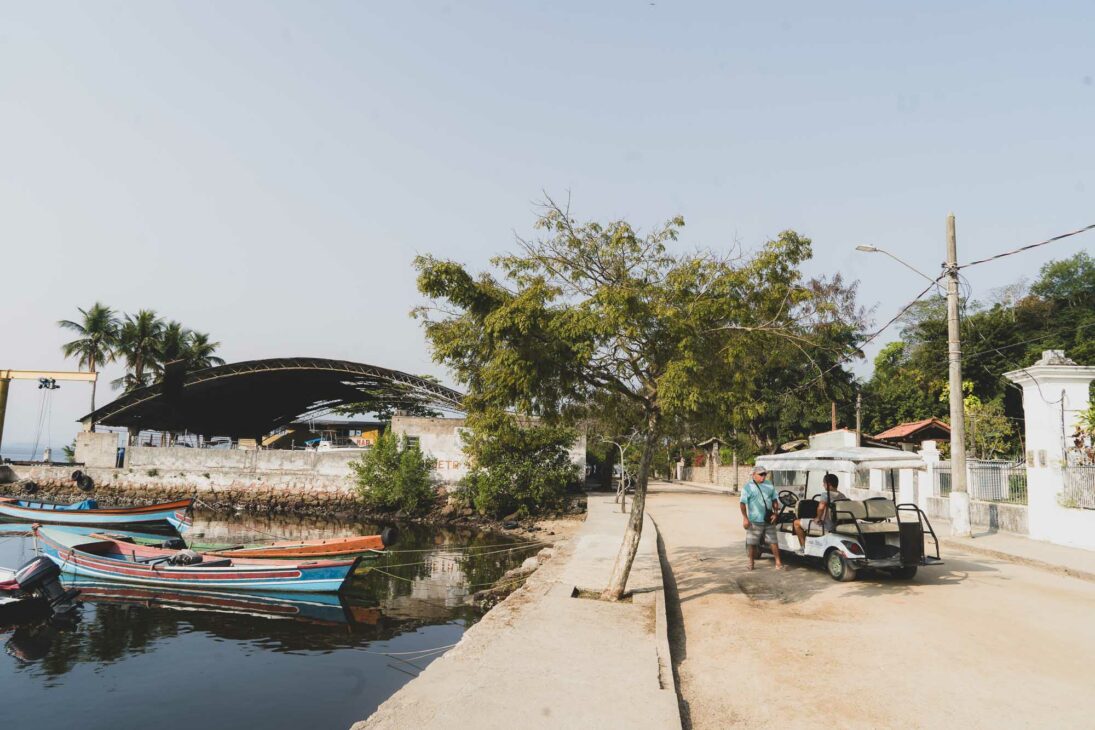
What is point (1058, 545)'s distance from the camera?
15578 millimetres

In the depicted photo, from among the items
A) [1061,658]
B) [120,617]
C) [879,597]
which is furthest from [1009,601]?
[120,617]

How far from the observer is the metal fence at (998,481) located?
708 inches

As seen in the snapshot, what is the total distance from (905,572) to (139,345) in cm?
5756

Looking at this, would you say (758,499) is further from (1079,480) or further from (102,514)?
(102,514)

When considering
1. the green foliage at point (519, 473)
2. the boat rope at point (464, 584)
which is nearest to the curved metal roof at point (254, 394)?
the green foliage at point (519, 473)

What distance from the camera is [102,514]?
27.4m

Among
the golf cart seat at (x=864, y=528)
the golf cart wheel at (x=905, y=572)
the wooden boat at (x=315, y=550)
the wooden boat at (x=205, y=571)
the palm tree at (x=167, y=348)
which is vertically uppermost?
the palm tree at (x=167, y=348)

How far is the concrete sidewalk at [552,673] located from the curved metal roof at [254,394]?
2923cm

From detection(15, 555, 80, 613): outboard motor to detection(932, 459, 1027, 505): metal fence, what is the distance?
2206 centimetres

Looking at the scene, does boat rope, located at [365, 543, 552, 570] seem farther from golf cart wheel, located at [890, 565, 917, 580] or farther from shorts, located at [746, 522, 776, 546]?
golf cart wheel, located at [890, 565, 917, 580]

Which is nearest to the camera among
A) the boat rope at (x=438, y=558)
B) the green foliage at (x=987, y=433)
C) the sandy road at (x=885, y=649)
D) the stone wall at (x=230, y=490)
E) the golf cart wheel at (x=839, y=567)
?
the sandy road at (x=885, y=649)

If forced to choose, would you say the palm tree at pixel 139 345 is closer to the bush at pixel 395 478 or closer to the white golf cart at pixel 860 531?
the bush at pixel 395 478

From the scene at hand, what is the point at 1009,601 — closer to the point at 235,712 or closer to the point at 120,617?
the point at 235,712

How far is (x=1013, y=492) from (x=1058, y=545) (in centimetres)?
298
